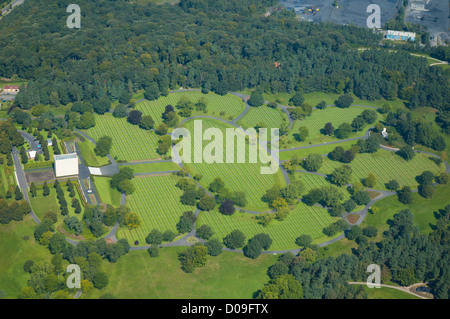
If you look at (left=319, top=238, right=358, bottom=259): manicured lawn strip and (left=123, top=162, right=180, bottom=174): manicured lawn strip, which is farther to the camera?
(left=123, top=162, right=180, bottom=174): manicured lawn strip

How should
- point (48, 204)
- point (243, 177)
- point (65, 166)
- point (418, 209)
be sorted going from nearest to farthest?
point (48, 204) < point (65, 166) < point (418, 209) < point (243, 177)

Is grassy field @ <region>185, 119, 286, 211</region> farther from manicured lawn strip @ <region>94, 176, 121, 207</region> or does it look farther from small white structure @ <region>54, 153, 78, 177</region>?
small white structure @ <region>54, 153, 78, 177</region>

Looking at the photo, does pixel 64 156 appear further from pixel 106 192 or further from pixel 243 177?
pixel 243 177

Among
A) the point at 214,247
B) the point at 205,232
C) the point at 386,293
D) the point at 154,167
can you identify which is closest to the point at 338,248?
the point at 386,293

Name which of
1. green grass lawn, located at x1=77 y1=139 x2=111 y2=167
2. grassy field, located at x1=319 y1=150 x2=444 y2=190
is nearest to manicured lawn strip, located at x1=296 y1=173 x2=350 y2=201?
grassy field, located at x1=319 y1=150 x2=444 y2=190

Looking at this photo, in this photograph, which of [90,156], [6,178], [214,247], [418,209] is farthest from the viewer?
[90,156]

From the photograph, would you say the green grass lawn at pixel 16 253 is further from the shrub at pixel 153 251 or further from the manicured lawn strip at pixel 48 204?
the shrub at pixel 153 251
